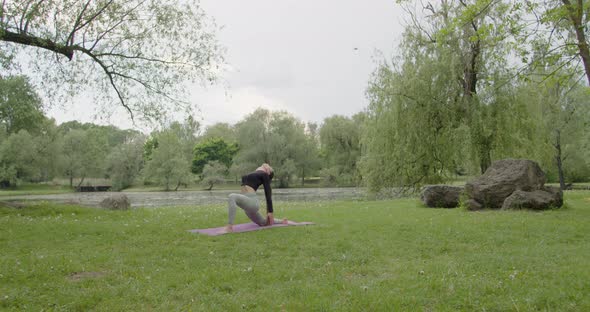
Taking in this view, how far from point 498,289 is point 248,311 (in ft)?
11.1

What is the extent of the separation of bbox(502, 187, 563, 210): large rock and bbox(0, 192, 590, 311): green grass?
9.32ft

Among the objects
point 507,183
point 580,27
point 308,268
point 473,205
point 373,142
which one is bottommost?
point 308,268

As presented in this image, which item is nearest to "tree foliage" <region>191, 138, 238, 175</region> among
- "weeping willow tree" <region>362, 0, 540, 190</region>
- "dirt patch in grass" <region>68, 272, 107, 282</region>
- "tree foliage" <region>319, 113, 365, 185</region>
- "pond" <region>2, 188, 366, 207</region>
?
"tree foliage" <region>319, 113, 365, 185</region>

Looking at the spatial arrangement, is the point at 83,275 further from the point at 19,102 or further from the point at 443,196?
the point at 19,102

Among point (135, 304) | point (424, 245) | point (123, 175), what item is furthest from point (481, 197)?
point (123, 175)

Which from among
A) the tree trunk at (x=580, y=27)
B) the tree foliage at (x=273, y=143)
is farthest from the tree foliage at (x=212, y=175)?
the tree trunk at (x=580, y=27)

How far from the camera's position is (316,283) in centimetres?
594

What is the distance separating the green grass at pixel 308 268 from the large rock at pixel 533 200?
2842 millimetres

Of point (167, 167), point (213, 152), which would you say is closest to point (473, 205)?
point (167, 167)

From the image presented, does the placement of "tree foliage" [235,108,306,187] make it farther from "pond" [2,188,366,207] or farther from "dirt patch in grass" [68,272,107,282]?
"dirt patch in grass" [68,272,107,282]

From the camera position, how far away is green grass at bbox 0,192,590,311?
516 centimetres

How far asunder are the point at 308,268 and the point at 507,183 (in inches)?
459

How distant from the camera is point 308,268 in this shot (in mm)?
6832

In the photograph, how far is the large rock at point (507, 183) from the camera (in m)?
15.2
